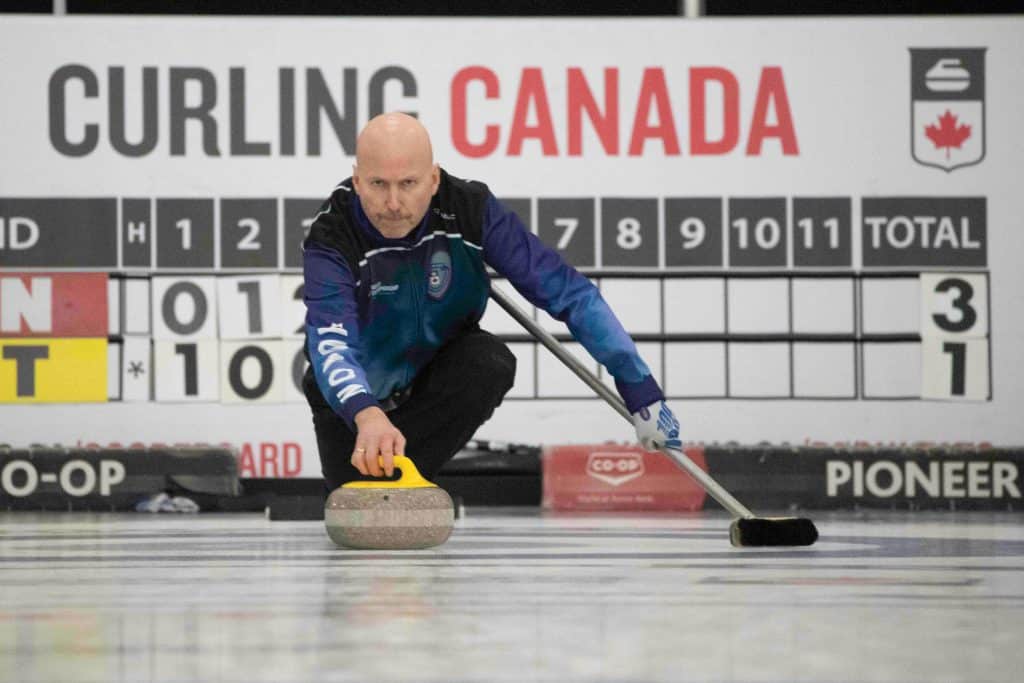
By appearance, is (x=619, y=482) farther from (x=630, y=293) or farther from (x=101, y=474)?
(x=101, y=474)

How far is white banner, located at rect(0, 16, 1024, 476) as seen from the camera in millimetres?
6297

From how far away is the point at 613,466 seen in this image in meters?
6.06

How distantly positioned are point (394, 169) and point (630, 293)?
2.90 m

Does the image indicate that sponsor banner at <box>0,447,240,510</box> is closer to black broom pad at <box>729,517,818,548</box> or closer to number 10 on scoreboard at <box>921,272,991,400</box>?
number 10 on scoreboard at <box>921,272,991,400</box>

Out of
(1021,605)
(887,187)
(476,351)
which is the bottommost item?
(1021,605)

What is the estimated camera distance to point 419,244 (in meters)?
3.71

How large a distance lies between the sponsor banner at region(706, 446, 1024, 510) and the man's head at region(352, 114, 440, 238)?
2754 millimetres

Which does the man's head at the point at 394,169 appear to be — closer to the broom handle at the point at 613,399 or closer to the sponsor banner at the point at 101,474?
the broom handle at the point at 613,399

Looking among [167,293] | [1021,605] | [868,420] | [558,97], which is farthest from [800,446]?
[1021,605]

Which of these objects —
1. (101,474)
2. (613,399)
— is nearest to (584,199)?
(101,474)

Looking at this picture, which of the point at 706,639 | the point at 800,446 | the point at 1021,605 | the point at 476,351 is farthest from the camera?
the point at 800,446

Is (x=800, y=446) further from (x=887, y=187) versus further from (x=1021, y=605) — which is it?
(x=1021, y=605)

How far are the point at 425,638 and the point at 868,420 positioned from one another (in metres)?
4.57

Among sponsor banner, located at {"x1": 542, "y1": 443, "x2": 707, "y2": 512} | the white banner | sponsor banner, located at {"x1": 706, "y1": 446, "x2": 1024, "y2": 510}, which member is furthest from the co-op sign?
sponsor banner, located at {"x1": 542, "y1": 443, "x2": 707, "y2": 512}
